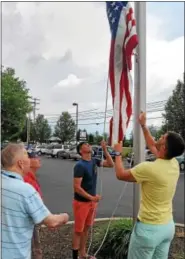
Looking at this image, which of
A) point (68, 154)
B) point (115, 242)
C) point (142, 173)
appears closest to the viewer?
point (142, 173)

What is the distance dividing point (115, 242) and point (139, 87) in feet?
7.56

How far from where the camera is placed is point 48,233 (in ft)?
20.5

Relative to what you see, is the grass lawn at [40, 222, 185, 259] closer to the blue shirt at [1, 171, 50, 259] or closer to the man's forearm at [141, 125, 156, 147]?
the man's forearm at [141, 125, 156, 147]

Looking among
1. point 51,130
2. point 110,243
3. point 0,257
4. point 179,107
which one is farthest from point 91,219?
point 51,130

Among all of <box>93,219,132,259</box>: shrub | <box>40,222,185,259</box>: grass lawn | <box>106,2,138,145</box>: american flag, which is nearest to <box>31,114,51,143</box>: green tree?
<box>40,222,185,259</box>: grass lawn

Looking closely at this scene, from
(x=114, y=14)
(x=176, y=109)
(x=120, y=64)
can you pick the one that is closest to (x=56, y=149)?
(x=176, y=109)

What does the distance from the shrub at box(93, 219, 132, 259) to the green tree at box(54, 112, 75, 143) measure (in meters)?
58.4

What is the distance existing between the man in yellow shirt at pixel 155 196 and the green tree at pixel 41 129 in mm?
64097

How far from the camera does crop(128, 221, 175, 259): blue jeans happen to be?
328 cm

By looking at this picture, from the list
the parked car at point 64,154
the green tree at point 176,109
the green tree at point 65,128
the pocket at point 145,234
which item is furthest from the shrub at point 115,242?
the green tree at point 65,128

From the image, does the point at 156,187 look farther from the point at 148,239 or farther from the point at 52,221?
the point at 52,221

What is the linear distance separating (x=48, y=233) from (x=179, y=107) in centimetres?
3383

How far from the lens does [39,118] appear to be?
69.3 m

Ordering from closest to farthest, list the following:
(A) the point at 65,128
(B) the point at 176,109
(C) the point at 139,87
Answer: (C) the point at 139,87
(B) the point at 176,109
(A) the point at 65,128
